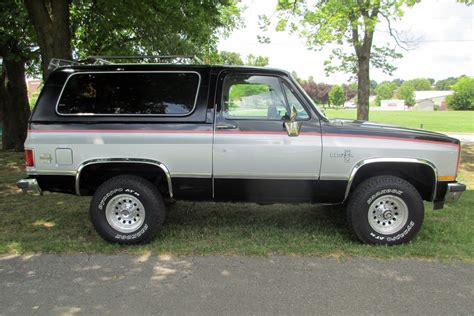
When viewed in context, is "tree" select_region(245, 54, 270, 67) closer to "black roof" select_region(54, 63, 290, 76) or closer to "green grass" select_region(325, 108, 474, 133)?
"green grass" select_region(325, 108, 474, 133)

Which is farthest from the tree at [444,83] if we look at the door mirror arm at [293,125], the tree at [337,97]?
the door mirror arm at [293,125]

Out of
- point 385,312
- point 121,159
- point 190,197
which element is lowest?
point 385,312

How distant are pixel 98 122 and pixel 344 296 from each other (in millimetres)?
3215

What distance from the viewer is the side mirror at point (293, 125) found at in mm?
4840

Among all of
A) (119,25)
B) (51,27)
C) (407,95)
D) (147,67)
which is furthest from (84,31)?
(407,95)

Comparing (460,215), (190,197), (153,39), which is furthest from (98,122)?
(153,39)

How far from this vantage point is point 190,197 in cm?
519

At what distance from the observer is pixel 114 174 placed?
5211 millimetres

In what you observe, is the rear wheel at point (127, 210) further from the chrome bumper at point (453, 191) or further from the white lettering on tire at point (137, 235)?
the chrome bumper at point (453, 191)

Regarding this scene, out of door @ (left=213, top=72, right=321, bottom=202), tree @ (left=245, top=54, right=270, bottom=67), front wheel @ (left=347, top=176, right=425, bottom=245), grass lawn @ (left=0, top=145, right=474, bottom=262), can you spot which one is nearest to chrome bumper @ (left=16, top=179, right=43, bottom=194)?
grass lawn @ (left=0, top=145, right=474, bottom=262)

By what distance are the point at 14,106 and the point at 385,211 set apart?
1357 centimetres

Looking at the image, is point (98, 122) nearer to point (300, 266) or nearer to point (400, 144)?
point (300, 266)

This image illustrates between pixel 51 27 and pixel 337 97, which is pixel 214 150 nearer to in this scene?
pixel 51 27

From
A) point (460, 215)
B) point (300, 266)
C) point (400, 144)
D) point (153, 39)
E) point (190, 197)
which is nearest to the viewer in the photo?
point (300, 266)
